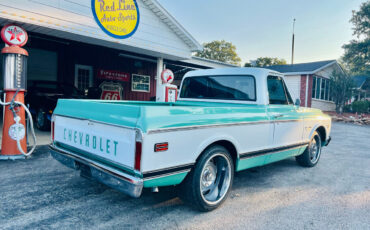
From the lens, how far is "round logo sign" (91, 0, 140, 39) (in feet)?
26.7

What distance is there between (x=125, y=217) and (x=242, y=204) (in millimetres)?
1525

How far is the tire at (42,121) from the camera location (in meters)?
8.42

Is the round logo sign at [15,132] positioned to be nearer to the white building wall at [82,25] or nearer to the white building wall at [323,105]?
the white building wall at [82,25]

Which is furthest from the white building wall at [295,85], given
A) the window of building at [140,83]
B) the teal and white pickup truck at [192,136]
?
the teal and white pickup truck at [192,136]

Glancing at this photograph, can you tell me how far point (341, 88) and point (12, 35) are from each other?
2226 cm

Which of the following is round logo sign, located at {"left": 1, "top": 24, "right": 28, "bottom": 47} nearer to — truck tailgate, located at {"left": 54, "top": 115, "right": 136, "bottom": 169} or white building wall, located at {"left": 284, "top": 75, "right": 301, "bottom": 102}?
truck tailgate, located at {"left": 54, "top": 115, "right": 136, "bottom": 169}

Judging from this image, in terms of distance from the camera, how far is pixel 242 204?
335 cm

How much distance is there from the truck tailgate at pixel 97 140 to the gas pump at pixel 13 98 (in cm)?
228

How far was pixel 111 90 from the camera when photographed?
1369 centimetres

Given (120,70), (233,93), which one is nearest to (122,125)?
(233,93)

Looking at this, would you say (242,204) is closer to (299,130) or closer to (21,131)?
(299,130)

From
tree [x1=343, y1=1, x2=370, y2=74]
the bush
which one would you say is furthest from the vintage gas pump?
tree [x1=343, y1=1, x2=370, y2=74]

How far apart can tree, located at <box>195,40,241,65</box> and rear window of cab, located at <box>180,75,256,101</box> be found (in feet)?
165

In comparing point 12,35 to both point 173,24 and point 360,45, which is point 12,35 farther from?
point 360,45
